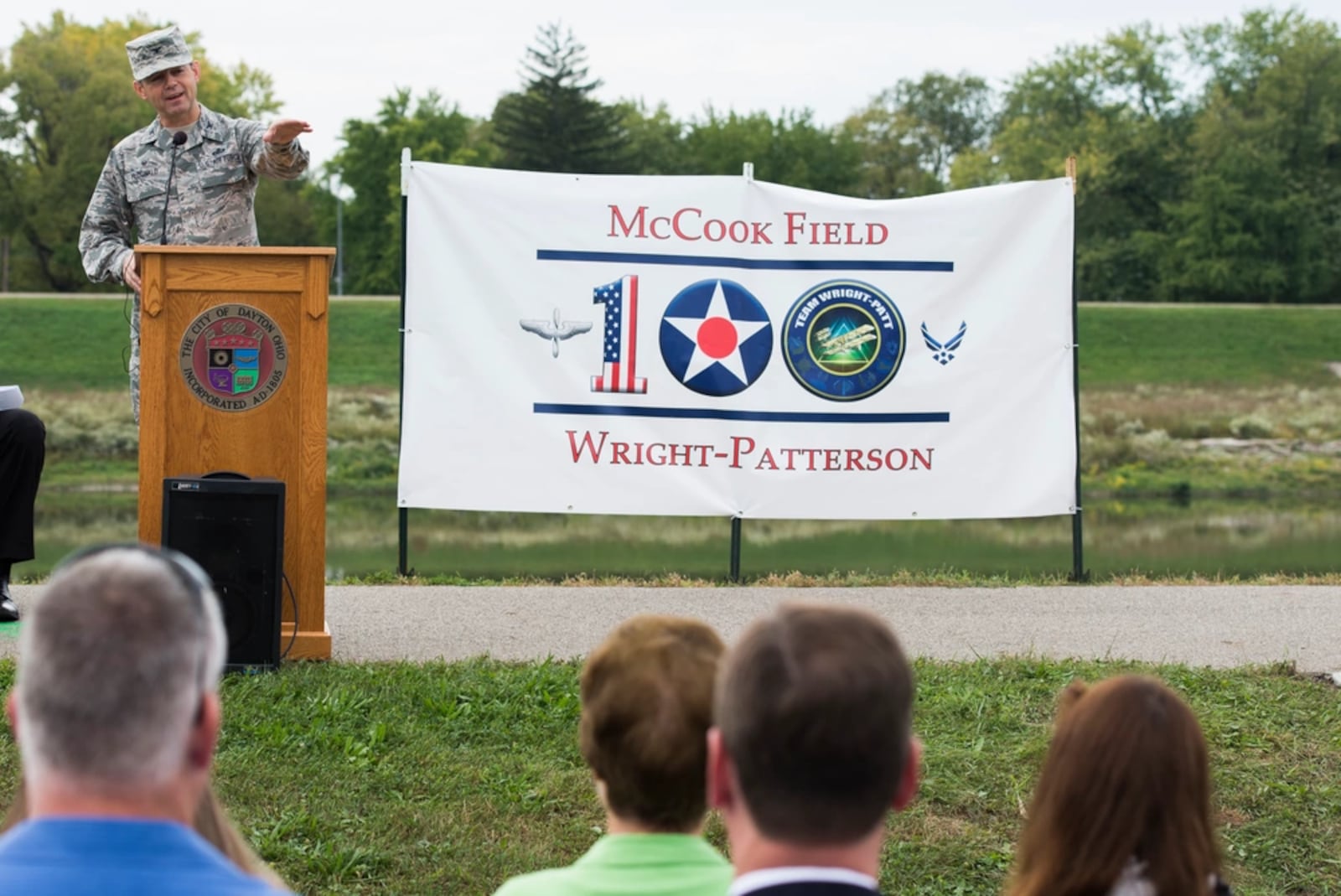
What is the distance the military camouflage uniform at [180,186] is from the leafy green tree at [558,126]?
2181 inches

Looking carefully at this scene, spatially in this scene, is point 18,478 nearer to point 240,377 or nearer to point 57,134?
point 240,377

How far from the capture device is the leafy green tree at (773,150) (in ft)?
254

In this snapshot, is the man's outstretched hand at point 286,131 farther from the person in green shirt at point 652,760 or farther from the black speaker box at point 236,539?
the person in green shirt at point 652,760

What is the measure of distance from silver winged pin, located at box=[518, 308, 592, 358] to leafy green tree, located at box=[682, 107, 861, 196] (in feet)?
225

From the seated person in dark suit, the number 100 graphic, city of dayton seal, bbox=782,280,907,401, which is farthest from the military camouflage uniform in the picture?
city of dayton seal, bbox=782,280,907,401

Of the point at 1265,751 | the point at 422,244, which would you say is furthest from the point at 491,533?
the point at 1265,751

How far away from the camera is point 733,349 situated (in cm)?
873

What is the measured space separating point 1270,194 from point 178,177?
207 ft

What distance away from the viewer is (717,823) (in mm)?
4539

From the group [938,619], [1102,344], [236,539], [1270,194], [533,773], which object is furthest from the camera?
[1270,194]

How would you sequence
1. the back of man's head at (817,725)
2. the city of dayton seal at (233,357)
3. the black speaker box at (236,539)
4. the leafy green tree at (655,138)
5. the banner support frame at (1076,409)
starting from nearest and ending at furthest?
the back of man's head at (817,725) < the black speaker box at (236,539) < the city of dayton seal at (233,357) < the banner support frame at (1076,409) < the leafy green tree at (655,138)

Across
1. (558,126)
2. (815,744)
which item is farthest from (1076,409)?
(558,126)

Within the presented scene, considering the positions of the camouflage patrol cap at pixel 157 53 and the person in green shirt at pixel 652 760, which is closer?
the person in green shirt at pixel 652 760

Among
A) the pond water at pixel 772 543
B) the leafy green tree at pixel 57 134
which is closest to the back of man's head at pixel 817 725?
the pond water at pixel 772 543
